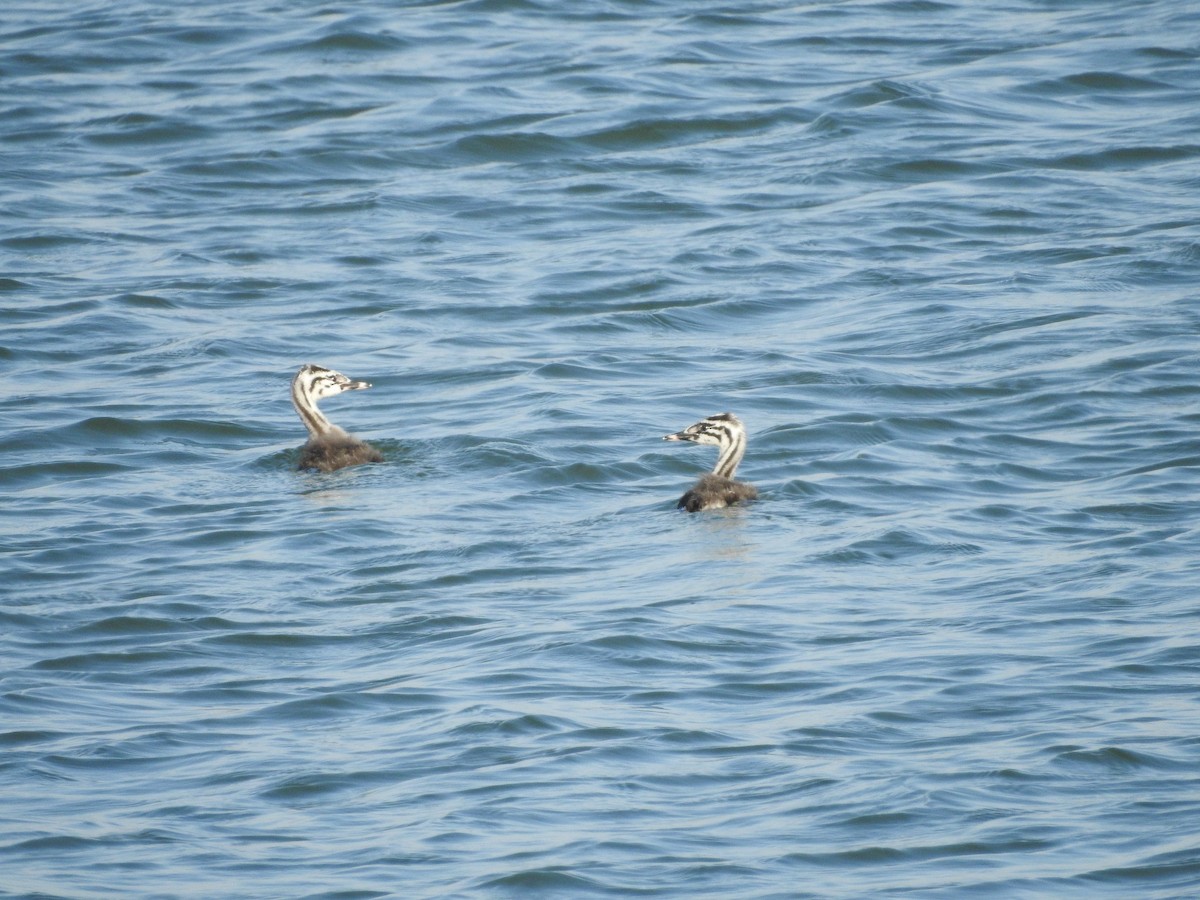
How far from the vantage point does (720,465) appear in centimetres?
1446

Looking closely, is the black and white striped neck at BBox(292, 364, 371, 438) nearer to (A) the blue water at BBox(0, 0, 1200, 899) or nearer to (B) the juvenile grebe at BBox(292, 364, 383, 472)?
(B) the juvenile grebe at BBox(292, 364, 383, 472)

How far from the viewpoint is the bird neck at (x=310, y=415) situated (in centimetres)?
1557

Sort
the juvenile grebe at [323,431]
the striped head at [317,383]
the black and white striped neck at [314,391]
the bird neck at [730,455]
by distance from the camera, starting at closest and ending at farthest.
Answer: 1. the bird neck at [730,455]
2. the juvenile grebe at [323,431]
3. the black and white striped neck at [314,391]
4. the striped head at [317,383]

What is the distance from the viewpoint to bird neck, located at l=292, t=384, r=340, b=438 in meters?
15.6

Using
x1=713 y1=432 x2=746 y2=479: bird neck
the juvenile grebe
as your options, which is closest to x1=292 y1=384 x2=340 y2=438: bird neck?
the juvenile grebe

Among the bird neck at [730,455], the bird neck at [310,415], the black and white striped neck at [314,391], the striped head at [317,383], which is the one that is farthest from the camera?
the striped head at [317,383]

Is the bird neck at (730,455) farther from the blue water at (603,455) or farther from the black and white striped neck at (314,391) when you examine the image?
the black and white striped neck at (314,391)

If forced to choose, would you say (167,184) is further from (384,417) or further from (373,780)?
(373,780)

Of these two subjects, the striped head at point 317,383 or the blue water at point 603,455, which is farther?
the striped head at point 317,383

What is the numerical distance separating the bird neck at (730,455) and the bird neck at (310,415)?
2.97m

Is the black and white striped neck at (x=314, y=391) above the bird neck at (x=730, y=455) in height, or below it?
above

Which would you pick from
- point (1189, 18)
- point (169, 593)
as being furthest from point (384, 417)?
point (1189, 18)

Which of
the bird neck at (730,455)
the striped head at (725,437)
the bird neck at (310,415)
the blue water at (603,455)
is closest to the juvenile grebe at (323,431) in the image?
the bird neck at (310,415)

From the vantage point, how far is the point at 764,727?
10078mm
